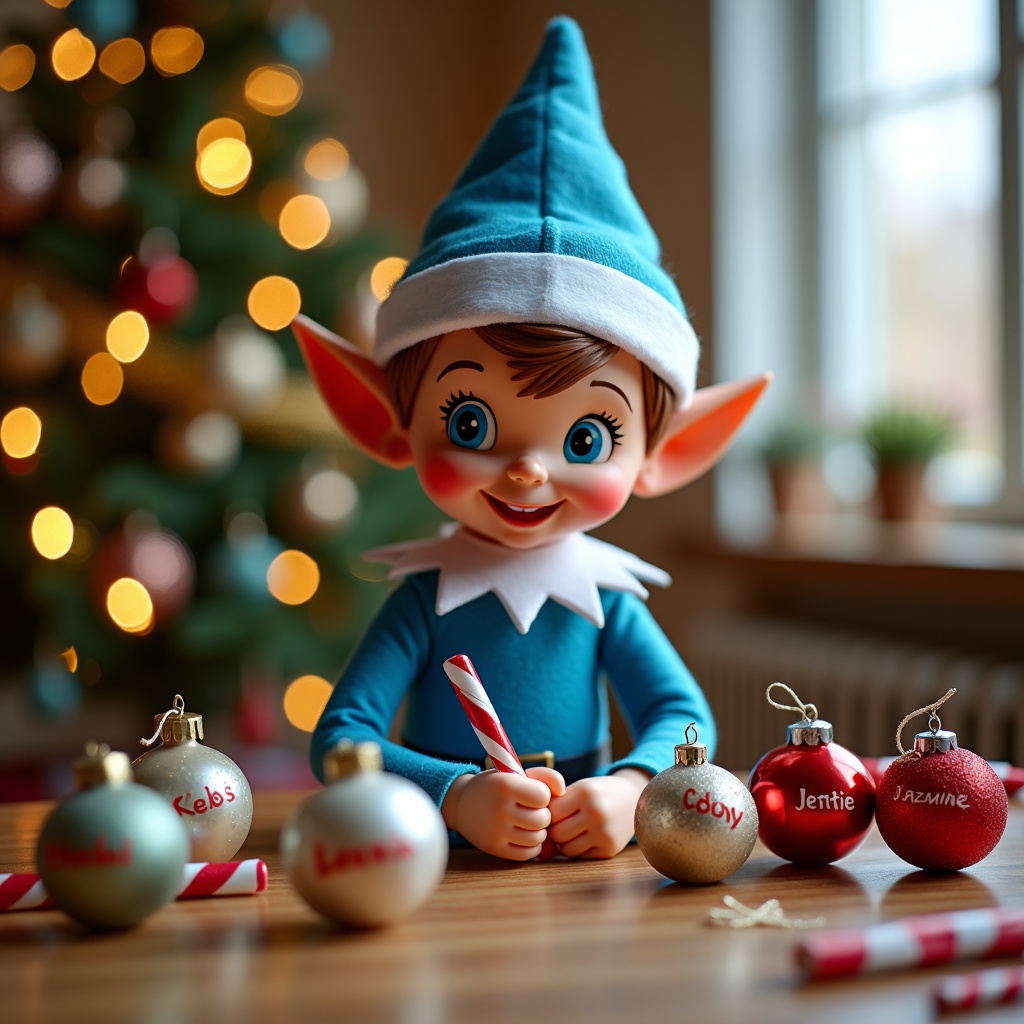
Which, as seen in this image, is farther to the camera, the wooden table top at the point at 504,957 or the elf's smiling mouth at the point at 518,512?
the elf's smiling mouth at the point at 518,512

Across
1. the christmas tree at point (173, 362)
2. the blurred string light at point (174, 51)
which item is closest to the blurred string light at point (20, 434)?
the christmas tree at point (173, 362)

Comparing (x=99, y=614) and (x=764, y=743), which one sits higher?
(x=99, y=614)

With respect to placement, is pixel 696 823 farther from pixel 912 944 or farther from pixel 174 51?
pixel 174 51

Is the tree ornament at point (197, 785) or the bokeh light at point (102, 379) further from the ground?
the bokeh light at point (102, 379)

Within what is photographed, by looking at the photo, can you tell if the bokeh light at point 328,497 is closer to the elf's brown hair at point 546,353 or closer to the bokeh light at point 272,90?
the bokeh light at point 272,90

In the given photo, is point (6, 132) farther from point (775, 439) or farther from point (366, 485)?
point (775, 439)

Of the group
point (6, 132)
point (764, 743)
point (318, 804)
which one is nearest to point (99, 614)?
point (6, 132)
